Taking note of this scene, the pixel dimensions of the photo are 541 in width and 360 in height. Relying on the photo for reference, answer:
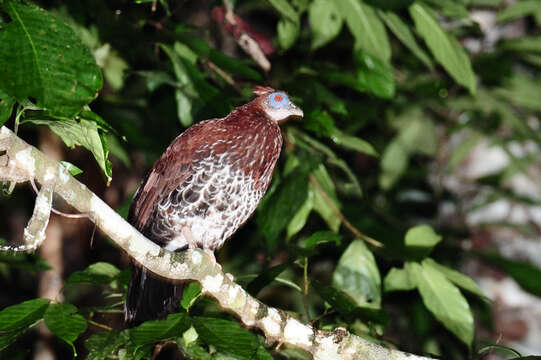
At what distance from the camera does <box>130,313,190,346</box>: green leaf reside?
211cm

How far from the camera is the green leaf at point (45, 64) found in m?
1.56

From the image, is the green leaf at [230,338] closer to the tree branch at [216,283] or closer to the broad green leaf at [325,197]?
the tree branch at [216,283]

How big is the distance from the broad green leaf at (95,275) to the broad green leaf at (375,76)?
62.8 inches

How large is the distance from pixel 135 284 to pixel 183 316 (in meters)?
0.73

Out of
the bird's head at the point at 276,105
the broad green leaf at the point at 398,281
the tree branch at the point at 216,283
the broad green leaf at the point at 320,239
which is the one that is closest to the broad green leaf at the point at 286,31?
the bird's head at the point at 276,105

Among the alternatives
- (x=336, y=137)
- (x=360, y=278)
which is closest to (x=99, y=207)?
(x=360, y=278)

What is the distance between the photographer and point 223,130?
2701 mm

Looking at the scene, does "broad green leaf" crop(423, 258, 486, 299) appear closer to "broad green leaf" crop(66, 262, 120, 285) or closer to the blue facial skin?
the blue facial skin

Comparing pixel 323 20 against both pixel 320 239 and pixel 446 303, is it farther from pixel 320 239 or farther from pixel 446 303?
pixel 446 303

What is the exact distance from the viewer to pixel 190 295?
90.8 inches

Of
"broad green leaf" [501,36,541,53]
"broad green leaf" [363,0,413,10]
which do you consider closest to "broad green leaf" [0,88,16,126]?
"broad green leaf" [363,0,413,10]

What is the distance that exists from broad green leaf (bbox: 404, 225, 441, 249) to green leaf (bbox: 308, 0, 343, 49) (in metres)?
1.22

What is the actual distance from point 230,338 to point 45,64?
1.12 meters

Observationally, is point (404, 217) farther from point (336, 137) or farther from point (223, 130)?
point (223, 130)
